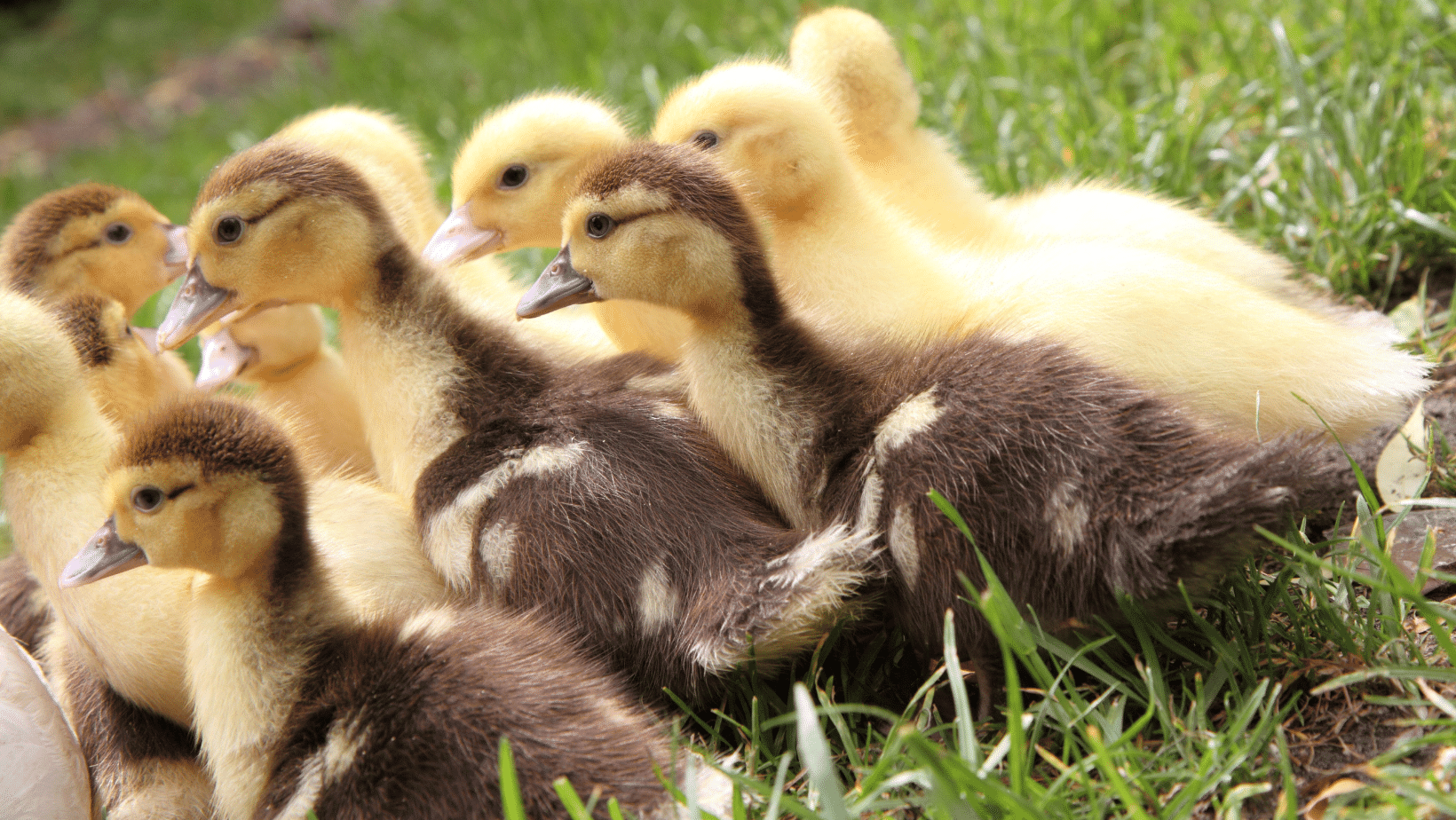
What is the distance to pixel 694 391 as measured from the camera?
228cm

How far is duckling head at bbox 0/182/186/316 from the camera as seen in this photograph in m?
2.92

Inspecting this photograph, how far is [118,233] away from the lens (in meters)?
2.97

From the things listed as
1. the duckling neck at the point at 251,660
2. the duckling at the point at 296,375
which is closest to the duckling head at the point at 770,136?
the duckling at the point at 296,375

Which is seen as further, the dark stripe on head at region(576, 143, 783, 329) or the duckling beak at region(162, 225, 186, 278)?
the duckling beak at region(162, 225, 186, 278)

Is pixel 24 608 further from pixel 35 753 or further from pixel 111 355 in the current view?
pixel 35 753

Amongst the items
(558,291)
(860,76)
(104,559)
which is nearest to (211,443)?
(104,559)

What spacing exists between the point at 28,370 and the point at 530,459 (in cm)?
103

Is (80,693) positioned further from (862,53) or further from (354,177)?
(862,53)

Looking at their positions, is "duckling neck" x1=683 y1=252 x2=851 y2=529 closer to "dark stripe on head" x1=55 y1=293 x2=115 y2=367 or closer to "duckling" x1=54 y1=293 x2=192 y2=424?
"duckling" x1=54 y1=293 x2=192 y2=424

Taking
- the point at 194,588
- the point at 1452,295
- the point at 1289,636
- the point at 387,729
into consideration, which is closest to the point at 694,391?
the point at 387,729

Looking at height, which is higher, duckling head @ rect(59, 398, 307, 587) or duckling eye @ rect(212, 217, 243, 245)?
duckling eye @ rect(212, 217, 243, 245)

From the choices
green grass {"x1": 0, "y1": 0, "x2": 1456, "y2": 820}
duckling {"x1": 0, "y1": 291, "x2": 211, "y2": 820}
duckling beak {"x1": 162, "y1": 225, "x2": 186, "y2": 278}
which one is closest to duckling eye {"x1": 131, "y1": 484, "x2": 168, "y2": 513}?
duckling {"x1": 0, "y1": 291, "x2": 211, "y2": 820}

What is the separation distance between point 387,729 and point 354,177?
4.02ft

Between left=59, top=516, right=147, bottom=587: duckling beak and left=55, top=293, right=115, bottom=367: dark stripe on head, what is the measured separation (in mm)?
729
